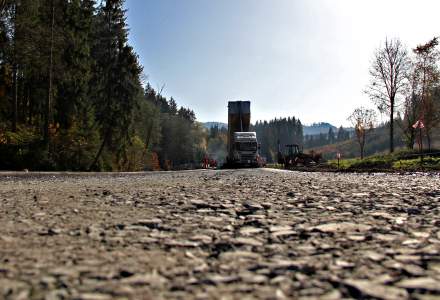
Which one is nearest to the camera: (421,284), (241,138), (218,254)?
(421,284)

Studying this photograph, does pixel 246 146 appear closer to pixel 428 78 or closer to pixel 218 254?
pixel 428 78

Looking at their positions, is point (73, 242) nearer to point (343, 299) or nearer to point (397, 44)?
point (343, 299)

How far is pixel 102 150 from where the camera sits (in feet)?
116

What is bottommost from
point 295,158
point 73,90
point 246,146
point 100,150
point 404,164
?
point 404,164

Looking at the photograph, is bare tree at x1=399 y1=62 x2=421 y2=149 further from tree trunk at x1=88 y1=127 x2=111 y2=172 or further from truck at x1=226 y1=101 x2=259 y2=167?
tree trunk at x1=88 y1=127 x2=111 y2=172

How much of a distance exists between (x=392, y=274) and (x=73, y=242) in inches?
94.0

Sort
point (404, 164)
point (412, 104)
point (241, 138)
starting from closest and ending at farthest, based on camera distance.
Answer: point (404, 164) → point (241, 138) → point (412, 104)

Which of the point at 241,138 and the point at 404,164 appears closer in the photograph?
the point at 404,164

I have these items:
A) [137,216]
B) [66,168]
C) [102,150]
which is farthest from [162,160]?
[137,216]

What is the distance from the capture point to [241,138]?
3578 cm

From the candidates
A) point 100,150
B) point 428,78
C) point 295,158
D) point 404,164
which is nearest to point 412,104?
point 428,78

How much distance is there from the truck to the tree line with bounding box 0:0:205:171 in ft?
34.1

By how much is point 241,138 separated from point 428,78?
21500 millimetres

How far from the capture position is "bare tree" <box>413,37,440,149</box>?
128 feet
